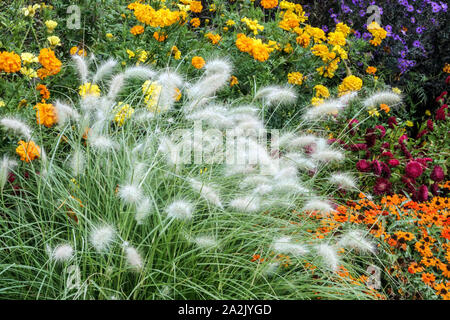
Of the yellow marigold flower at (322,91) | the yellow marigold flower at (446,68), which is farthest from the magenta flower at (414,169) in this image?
the yellow marigold flower at (446,68)

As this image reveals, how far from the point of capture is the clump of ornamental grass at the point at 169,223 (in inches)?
81.5

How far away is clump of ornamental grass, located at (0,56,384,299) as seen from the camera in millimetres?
2070

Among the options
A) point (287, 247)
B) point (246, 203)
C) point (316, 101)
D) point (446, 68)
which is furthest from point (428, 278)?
point (446, 68)

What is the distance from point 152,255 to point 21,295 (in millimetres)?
622

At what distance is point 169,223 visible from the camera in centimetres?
205

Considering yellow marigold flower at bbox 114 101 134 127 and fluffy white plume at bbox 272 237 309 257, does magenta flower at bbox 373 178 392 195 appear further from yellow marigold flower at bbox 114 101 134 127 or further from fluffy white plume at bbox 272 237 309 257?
yellow marigold flower at bbox 114 101 134 127

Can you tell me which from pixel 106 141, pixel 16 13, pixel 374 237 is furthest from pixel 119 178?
pixel 16 13

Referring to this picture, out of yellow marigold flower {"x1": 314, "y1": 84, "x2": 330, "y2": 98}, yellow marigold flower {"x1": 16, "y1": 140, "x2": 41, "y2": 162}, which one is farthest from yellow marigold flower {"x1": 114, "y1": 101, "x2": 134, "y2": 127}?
yellow marigold flower {"x1": 314, "y1": 84, "x2": 330, "y2": 98}

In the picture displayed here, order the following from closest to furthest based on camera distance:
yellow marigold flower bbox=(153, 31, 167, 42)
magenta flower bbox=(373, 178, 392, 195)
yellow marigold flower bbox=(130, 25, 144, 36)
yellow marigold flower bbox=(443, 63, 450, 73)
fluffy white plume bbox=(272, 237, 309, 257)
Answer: fluffy white plume bbox=(272, 237, 309, 257) < magenta flower bbox=(373, 178, 392, 195) < yellow marigold flower bbox=(130, 25, 144, 36) < yellow marigold flower bbox=(153, 31, 167, 42) < yellow marigold flower bbox=(443, 63, 450, 73)

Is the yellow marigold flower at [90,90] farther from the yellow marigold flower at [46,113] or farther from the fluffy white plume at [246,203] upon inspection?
the fluffy white plume at [246,203]

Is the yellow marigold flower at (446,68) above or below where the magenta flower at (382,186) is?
above

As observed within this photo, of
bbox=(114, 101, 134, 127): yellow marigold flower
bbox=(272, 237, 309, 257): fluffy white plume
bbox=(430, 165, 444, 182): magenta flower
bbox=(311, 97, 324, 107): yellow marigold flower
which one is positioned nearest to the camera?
bbox=(272, 237, 309, 257): fluffy white plume
